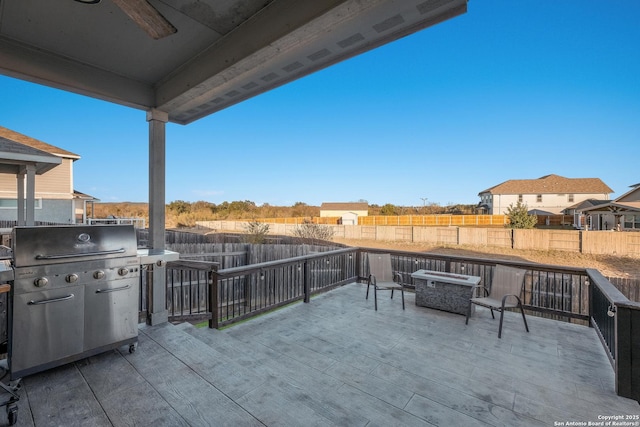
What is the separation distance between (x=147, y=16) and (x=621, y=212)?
22.9 metres

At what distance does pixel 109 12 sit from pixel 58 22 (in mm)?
473

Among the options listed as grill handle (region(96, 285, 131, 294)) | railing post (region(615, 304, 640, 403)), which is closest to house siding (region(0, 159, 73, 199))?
grill handle (region(96, 285, 131, 294))

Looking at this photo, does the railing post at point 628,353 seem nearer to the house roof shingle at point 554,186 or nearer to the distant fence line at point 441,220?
the distant fence line at point 441,220

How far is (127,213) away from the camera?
74.6 ft

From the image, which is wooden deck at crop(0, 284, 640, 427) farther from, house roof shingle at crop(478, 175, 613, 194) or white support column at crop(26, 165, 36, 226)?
house roof shingle at crop(478, 175, 613, 194)

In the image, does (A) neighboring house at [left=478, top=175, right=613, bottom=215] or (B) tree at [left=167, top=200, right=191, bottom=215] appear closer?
(A) neighboring house at [left=478, top=175, right=613, bottom=215]

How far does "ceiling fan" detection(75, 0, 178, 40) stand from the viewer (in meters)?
1.48

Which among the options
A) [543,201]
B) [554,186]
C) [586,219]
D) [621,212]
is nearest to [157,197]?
[621,212]

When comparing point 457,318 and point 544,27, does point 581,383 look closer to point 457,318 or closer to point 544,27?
point 457,318

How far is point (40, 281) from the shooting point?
1979mm

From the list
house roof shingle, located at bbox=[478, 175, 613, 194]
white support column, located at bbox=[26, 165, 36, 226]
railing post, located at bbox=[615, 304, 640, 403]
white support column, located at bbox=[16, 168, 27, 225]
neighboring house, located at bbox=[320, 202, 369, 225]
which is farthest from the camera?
neighboring house, located at bbox=[320, 202, 369, 225]

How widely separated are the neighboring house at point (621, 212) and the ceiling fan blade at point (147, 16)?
21.3 meters

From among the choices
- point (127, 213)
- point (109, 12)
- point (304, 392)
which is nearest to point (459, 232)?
point (304, 392)

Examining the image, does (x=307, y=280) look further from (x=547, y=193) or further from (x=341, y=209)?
(x=547, y=193)
